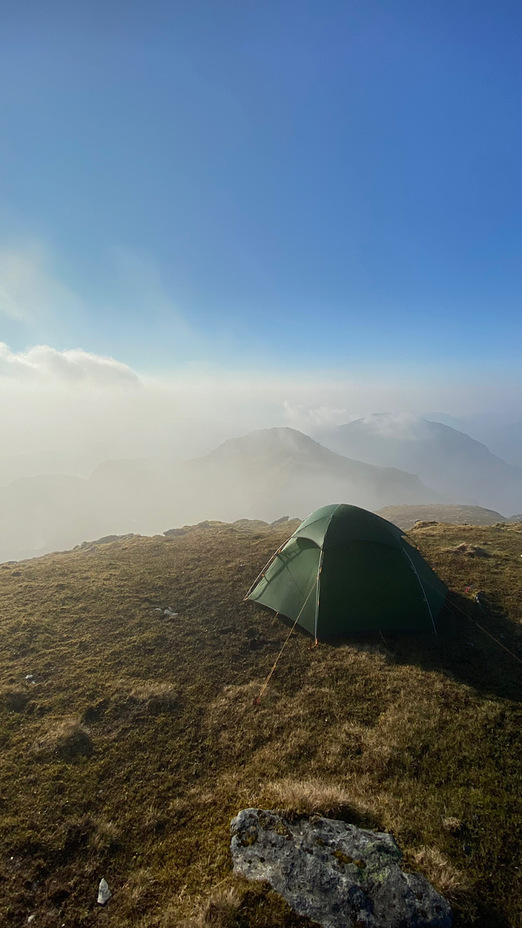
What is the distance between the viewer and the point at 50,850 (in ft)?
20.9

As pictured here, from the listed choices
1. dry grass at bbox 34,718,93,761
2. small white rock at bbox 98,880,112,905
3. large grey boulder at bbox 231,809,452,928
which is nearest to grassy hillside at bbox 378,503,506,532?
dry grass at bbox 34,718,93,761

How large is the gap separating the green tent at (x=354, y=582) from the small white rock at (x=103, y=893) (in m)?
8.05

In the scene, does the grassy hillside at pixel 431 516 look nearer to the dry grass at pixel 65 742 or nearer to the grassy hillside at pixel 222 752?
the grassy hillside at pixel 222 752

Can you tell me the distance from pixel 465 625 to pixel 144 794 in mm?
11229

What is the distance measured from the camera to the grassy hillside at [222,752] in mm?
5535

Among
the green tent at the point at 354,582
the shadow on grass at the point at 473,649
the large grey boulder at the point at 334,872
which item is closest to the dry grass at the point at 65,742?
the large grey boulder at the point at 334,872

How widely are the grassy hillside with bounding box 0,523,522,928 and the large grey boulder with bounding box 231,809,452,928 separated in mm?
294

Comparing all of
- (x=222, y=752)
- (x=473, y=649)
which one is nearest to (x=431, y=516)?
(x=473, y=649)

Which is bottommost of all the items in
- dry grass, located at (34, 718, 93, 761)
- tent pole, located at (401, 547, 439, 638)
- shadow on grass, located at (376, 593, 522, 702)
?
dry grass, located at (34, 718, 93, 761)

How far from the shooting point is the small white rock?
557cm

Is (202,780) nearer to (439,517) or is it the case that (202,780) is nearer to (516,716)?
(516,716)

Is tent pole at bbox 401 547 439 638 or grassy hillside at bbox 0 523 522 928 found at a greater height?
tent pole at bbox 401 547 439 638

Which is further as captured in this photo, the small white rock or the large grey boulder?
the small white rock

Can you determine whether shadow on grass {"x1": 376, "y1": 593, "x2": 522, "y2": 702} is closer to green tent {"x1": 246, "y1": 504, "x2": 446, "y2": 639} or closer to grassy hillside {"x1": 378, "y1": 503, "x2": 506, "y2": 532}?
green tent {"x1": 246, "y1": 504, "x2": 446, "y2": 639}
